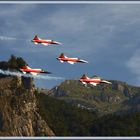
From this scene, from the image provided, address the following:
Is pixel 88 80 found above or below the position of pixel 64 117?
below

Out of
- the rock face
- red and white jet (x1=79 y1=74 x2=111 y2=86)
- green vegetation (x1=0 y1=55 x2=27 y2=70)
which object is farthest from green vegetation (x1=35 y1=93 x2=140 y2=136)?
red and white jet (x1=79 y1=74 x2=111 y2=86)

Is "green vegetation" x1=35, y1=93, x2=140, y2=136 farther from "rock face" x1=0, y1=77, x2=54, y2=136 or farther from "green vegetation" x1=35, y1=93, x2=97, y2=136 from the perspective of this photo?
"rock face" x1=0, y1=77, x2=54, y2=136

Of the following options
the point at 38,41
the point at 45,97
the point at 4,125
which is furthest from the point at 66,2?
the point at 45,97

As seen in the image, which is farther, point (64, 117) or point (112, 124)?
point (64, 117)

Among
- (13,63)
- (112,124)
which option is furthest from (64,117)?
(13,63)

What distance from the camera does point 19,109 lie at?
401ft

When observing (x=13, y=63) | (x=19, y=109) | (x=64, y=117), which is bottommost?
(x=19, y=109)

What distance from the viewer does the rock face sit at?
115000 millimetres

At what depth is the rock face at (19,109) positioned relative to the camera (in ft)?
377

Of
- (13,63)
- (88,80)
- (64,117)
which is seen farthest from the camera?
(64,117)

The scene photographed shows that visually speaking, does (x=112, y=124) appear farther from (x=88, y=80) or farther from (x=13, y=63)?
(x=88, y=80)

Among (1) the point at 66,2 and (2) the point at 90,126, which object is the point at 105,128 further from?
(1) the point at 66,2

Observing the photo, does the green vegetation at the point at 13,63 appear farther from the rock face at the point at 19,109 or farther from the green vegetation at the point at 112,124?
the green vegetation at the point at 112,124

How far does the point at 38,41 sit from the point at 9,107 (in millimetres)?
56290
